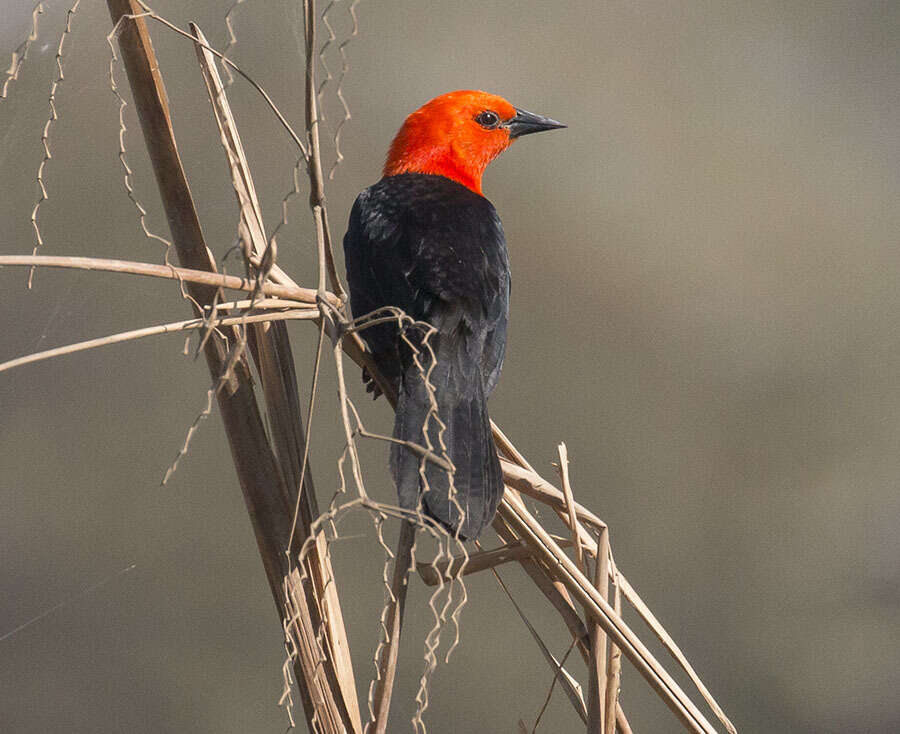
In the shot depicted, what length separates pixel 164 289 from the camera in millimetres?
1852

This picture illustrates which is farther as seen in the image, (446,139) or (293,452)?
(446,139)

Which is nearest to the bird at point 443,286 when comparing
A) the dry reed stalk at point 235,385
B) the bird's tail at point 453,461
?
the bird's tail at point 453,461

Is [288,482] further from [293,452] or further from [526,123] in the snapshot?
[526,123]

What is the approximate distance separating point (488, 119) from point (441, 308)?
63cm

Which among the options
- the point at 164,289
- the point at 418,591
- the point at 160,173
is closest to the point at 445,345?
the point at 160,173

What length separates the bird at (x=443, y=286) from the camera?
887 millimetres

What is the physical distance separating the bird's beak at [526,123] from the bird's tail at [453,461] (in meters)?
0.83

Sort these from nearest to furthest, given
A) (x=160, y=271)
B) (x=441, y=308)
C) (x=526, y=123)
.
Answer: (x=160, y=271) → (x=441, y=308) → (x=526, y=123)

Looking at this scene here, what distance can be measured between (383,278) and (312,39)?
68 centimetres

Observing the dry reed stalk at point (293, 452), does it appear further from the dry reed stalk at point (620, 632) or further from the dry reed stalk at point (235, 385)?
the dry reed stalk at point (620, 632)

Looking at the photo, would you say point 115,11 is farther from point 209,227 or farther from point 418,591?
point 418,591

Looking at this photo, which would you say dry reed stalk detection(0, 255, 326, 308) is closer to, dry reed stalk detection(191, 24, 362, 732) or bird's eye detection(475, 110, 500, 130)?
dry reed stalk detection(191, 24, 362, 732)

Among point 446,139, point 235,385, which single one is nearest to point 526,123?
point 446,139

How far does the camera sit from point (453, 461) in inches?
36.4
